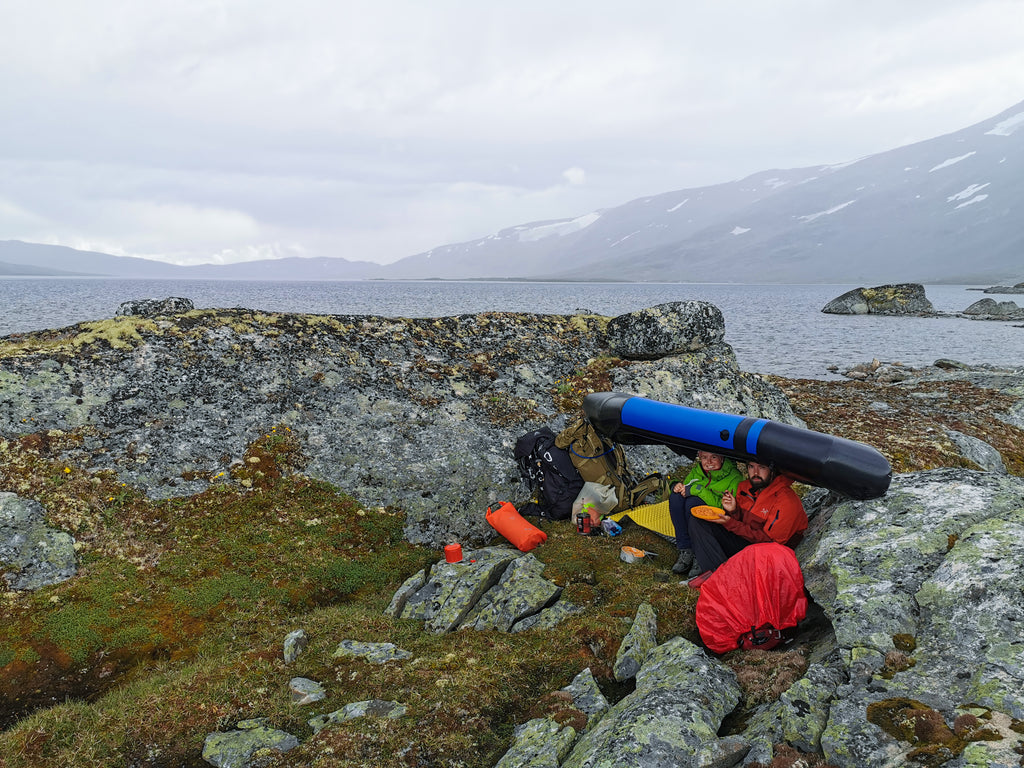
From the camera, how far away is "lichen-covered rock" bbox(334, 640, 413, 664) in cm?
777

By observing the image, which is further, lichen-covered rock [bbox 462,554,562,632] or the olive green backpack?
the olive green backpack

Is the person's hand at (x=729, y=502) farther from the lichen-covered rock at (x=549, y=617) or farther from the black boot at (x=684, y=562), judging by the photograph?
the lichen-covered rock at (x=549, y=617)

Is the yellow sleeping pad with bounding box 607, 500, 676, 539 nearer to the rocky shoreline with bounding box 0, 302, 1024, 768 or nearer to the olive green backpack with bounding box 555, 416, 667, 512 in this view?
the olive green backpack with bounding box 555, 416, 667, 512

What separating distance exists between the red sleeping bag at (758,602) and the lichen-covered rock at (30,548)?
1081cm

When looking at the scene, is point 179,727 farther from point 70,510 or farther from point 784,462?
point 784,462

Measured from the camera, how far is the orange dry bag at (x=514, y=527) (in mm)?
11242

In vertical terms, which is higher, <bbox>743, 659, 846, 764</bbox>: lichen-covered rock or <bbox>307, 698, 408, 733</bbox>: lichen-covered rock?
<bbox>743, 659, 846, 764</bbox>: lichen-covered rock

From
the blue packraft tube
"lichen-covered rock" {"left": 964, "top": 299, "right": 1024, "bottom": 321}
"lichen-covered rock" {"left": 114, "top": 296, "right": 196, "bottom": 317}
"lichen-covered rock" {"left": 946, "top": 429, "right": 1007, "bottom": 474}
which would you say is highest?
"lichen-covered rock" {"left": 114, "top": 296, "right": 196, "bottom": 317}

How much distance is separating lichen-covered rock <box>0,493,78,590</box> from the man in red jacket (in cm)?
1096

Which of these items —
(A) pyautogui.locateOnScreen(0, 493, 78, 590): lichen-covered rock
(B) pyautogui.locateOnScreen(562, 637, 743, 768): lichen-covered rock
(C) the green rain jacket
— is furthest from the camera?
(A) pyautogui.locateOnScreen(0, 493, 78, 590): lichen-covered rock

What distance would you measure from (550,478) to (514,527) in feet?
5.39

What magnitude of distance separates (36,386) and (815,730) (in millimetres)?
16040

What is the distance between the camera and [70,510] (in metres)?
10.9

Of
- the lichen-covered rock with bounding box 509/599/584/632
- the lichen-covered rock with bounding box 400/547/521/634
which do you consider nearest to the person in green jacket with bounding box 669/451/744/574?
the lichen-covered rock with bounding box 509/599/584/632
